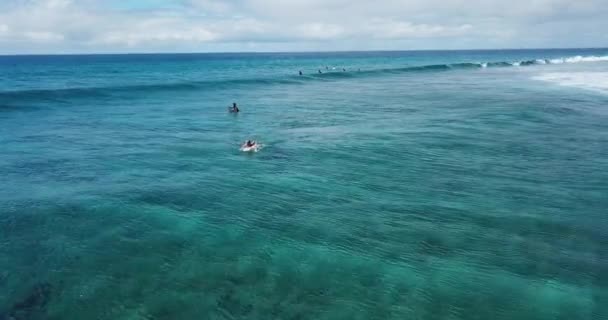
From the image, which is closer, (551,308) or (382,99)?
(551,308)

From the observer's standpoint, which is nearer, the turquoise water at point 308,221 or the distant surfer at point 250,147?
the turquoise water at point 308,221

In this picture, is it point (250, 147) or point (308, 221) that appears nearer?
point (308, 221)

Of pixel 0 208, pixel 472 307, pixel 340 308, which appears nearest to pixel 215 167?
pixel 0 208

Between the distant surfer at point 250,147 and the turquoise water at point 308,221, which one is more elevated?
the distant surfer at point 250,147

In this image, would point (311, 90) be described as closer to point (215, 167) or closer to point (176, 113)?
point (176, 113)

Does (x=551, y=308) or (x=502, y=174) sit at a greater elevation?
(x=502, y=174)

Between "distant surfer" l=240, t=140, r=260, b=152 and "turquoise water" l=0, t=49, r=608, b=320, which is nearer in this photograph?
"turquoise water" l=0, t=49, r=608, b=320

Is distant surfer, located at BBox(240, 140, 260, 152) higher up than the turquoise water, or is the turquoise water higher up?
distant surfer, located at BBox(240, 140, 260, 152)

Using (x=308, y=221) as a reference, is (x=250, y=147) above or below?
above
